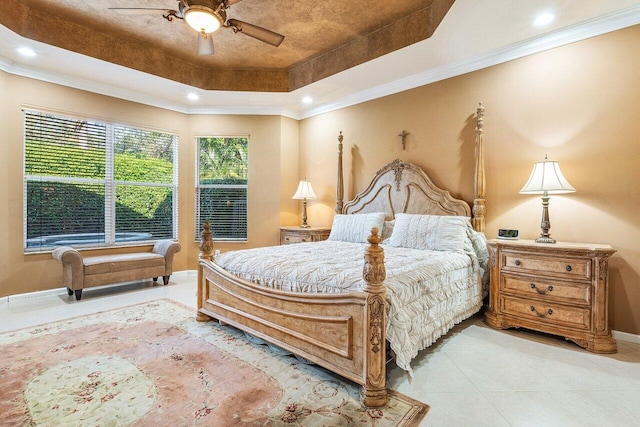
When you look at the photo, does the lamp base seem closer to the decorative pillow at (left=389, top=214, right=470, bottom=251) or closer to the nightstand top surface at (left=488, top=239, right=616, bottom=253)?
the nightstand top surface at (left=488, top=239, right=616, bottom=253)

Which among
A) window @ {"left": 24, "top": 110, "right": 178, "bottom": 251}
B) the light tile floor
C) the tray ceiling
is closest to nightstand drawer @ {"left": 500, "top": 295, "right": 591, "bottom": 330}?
the light tile floor

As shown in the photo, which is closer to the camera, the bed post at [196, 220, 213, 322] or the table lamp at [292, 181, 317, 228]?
the bed post at [196, 220, 213, 322]

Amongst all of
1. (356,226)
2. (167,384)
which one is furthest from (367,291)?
(356,226)

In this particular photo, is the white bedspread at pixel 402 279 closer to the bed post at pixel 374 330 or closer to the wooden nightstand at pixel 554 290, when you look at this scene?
the bed post at pixel 374 330

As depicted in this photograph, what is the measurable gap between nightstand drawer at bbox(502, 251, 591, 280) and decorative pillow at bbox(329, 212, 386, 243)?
1477 millimetres

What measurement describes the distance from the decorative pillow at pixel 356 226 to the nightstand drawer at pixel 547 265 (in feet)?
4.85

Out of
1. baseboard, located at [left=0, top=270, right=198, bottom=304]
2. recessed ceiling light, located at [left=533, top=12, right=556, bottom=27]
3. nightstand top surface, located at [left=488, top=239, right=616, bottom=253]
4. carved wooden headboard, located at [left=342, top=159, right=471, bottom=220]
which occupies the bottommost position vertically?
baseboard, located at [left=0, top=270, right=198, bottom=304]

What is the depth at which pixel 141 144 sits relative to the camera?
5047 mm

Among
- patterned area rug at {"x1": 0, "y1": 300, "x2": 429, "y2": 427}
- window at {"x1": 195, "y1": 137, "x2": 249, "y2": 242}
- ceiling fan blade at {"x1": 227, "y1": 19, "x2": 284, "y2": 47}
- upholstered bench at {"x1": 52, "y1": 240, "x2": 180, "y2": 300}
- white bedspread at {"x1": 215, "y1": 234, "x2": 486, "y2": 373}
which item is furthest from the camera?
window at {"x1": 195, "y1": 137, "x2": 249, "y2": 242}

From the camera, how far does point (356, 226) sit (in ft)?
13.5

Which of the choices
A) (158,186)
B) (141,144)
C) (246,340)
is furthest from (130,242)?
(246,340)

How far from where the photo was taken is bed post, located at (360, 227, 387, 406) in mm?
1847

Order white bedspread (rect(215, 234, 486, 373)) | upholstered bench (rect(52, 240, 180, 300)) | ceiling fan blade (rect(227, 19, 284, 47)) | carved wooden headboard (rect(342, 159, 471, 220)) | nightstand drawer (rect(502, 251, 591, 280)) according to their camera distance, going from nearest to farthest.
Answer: white bedspread (rect(215, 234, 486, 373))
nightstand drawer (rect(502, 251, 591, 280))
ceiling fan blade (rect(227, 19, 284, 47))
carved wooden headboard (rect(342, 159, 471, 220))
upholstered bench (rect(52, 240, 180, 300))

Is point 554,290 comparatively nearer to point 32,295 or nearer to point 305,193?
point 305,193
